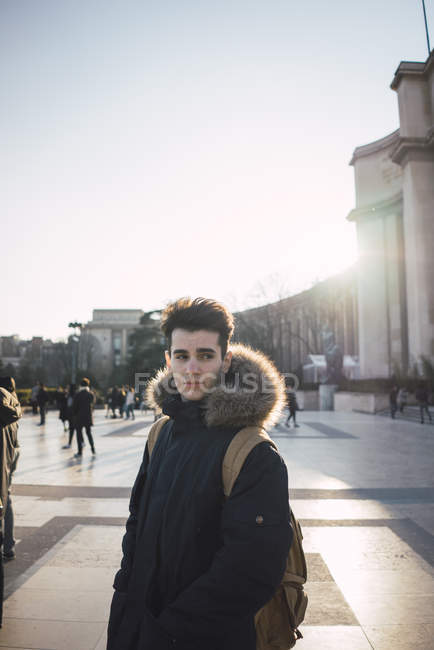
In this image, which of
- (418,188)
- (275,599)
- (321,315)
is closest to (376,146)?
(418,188)

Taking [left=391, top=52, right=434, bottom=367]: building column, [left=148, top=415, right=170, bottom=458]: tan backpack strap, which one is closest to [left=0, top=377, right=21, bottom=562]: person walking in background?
[left=148, top=415, right=170, bottom=458]: tan backpack strap

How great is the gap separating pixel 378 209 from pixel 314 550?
4049 cm

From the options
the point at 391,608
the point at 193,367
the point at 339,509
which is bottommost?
the point at 339,509

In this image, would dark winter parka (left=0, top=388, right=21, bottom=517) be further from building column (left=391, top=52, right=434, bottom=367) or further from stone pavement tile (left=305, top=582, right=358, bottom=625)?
building column (left=391, top=52, right=434, bottom=367)

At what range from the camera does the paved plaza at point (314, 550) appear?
3.05m

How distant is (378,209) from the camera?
40781mm

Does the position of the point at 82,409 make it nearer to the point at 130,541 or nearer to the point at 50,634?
the point at 50,634

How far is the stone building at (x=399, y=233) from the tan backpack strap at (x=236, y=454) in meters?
29.3

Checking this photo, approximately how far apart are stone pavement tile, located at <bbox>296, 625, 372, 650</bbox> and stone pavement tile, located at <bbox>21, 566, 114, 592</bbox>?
1558mm

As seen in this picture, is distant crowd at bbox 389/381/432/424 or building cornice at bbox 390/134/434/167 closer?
distant crowd at bbox 389/381/432/424

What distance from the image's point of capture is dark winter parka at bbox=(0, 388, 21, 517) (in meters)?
3.74

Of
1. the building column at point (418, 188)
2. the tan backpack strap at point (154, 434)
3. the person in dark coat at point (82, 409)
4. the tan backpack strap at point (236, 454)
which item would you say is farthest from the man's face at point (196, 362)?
the building column at point (418, 188)

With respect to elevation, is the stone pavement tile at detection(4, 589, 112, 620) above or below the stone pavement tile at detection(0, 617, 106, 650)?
below

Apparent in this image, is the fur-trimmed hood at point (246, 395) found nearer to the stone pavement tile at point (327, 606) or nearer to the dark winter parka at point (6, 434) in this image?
the stone pavement tile at point (327, 606)
